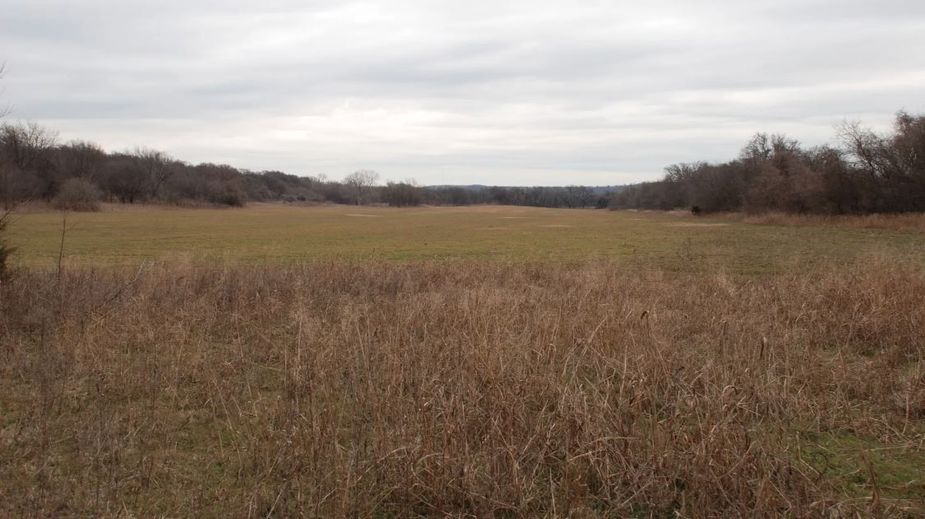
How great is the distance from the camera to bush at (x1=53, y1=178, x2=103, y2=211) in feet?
286

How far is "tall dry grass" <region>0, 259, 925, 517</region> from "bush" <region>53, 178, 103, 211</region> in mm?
91900

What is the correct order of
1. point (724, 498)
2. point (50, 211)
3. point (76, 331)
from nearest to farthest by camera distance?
point (724, 498), point (76, 331), point (50, 211)

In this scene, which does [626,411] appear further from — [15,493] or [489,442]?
[15,493]

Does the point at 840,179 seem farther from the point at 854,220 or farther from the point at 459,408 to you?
the point at 459,408

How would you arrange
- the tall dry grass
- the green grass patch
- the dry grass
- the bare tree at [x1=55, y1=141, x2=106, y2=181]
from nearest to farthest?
the tall dry grass < the green grass patch < the dry grass < the bare tree at [x1=55, y1=141, x2=106, y2=181]

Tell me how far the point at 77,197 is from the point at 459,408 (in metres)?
103

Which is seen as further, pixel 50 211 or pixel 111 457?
pixel 50 211

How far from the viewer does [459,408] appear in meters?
5.32

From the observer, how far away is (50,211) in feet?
281

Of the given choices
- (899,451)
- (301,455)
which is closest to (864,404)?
(899,451)

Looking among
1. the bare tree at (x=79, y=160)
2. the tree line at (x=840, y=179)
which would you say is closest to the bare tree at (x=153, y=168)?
the bare tree at (x=79, y=160)

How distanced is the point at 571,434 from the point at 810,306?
25.6 feet

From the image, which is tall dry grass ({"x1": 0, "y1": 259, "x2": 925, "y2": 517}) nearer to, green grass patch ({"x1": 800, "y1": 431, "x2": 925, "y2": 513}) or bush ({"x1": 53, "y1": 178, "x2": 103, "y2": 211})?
green grass patch ({"x1": 800, "y1": 431, "x2": 925, "y2": 513})

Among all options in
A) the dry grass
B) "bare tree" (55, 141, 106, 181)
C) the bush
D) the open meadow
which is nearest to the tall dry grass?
the open meadow
